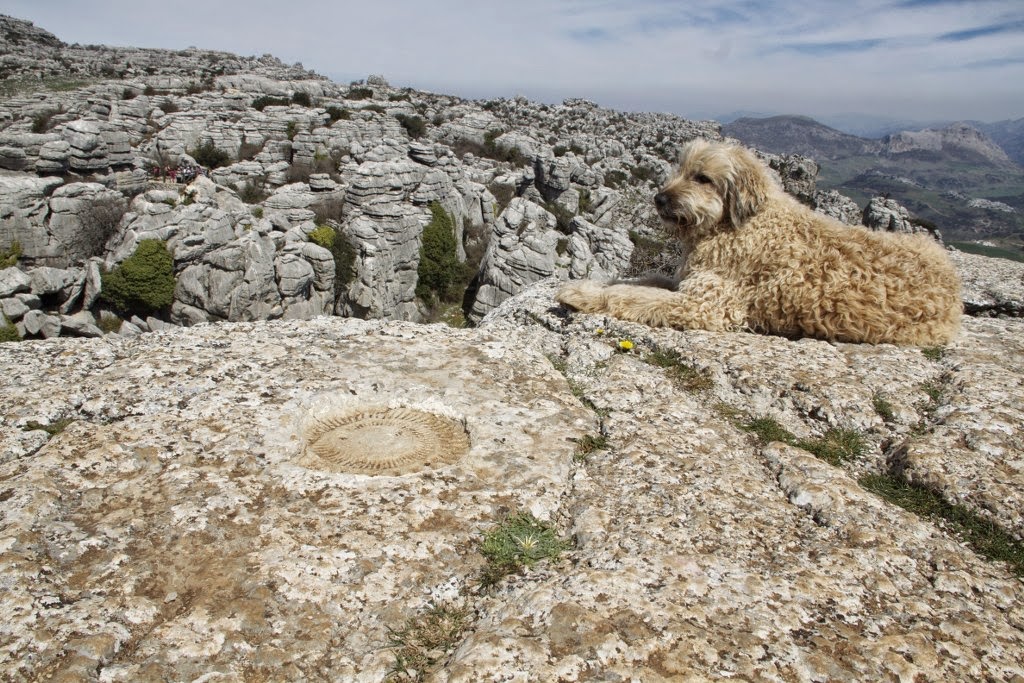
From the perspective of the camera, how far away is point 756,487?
3699mm

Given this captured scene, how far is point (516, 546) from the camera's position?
320 centimetres

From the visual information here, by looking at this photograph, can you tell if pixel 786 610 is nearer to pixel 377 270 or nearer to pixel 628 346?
pixel 628 346

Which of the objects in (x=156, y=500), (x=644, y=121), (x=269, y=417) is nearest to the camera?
(x=156, y=500)

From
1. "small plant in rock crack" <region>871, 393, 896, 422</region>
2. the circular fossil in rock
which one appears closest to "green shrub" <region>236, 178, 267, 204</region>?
the circular fossil in rock

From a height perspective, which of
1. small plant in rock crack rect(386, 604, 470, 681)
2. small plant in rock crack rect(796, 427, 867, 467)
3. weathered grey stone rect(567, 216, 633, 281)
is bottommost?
weathered grey stone rect(567, 216, 633, 281)

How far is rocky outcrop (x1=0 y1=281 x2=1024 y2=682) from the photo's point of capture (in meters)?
2.48

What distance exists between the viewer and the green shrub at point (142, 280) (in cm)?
3675

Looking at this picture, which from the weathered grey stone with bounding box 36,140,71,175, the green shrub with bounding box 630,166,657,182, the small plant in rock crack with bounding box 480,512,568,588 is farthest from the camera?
the green shrub with bounding box 630,166,657,182

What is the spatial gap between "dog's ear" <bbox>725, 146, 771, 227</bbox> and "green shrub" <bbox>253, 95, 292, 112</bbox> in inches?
3436

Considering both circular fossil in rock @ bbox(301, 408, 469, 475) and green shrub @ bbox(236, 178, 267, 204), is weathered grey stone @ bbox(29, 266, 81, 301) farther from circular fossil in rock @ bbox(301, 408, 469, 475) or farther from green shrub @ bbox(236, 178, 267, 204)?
circular fossil in rock @ bbox(301, 408, 469, 475)

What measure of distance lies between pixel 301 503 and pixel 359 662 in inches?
46.0

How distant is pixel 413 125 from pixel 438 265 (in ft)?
147

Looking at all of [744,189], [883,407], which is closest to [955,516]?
[883,407]

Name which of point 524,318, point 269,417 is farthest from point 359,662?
point 524,318
